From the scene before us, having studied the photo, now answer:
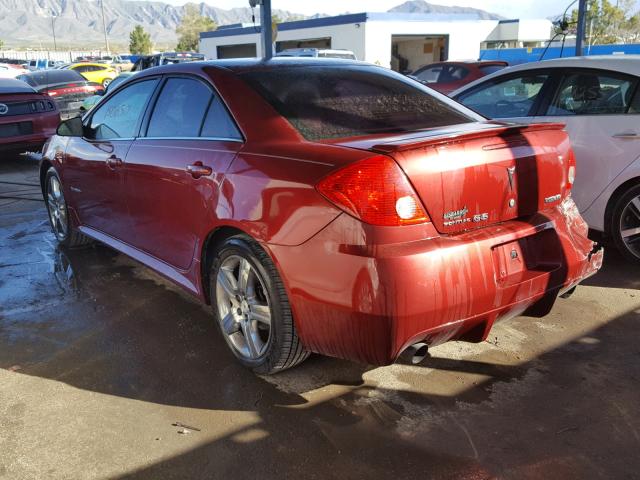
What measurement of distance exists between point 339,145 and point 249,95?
0.71 metres

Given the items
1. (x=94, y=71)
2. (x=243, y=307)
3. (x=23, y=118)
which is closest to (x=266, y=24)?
(x=23, y=118)

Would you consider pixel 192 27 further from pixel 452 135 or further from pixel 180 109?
pixel 452 135

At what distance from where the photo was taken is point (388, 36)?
125ft

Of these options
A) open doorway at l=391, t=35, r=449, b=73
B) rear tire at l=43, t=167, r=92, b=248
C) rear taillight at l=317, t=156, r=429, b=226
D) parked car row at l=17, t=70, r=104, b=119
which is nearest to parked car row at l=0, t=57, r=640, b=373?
rear taillight at l=317, t=156, r=429, b=226

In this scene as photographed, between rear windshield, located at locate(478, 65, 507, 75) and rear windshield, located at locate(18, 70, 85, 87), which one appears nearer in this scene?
rear windshield, located at locate(478, 65, 507, 75)

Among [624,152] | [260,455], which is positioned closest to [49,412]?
[260,455]

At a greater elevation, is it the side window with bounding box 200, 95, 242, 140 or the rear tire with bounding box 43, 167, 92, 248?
the side window with bounding box 200, 95, 242, 140

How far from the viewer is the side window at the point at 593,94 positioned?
4.56 metres

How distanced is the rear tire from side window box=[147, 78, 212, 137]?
1.86 meters

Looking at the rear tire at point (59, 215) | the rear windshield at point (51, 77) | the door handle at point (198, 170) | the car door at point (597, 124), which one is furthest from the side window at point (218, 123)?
the rear windshield at point (51, 77)

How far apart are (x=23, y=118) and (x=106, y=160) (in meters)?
6.38

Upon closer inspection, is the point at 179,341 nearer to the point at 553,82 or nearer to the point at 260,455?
the point at 260,455

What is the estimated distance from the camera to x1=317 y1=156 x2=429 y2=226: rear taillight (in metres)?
2.48

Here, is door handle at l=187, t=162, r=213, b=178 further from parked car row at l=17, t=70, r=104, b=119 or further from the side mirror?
parked car row at l=17, t=70, r=104, b=119
